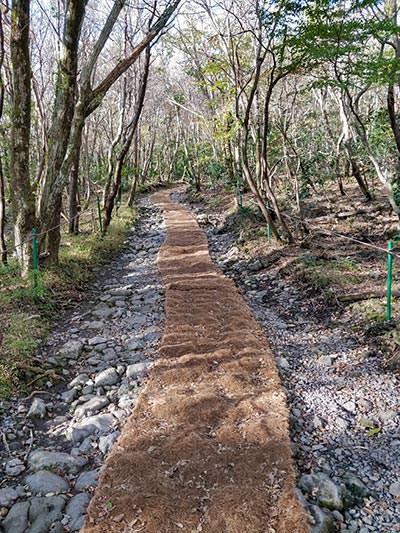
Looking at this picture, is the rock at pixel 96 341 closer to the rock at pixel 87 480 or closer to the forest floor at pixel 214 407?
the forest floor at pixel 214 407

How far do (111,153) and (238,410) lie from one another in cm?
1056

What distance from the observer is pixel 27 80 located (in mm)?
6961

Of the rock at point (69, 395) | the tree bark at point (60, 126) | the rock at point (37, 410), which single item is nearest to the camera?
the rock at point (37, 410)

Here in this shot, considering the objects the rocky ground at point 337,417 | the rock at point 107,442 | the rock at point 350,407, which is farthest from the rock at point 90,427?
the rock at point 350,407

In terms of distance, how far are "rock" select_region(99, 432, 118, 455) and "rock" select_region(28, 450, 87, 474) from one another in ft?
0.56

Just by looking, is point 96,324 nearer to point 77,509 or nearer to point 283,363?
point 283,363

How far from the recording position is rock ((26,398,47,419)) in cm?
417

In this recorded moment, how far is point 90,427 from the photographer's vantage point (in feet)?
13.1

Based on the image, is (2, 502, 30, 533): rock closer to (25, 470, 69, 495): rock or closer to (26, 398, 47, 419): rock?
(25, 470, 69, 495): rock

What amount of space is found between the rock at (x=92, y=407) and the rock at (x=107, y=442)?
0.49 meters

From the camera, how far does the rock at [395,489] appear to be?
127 inches

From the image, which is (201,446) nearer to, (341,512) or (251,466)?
(251,466)

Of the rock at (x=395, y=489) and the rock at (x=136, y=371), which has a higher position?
the rock at (x=136, y=371)

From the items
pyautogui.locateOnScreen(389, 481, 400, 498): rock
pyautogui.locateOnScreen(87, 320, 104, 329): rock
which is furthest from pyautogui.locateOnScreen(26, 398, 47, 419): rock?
pyautogui.locateOnScreen(389, 481, 400, 498): rock
